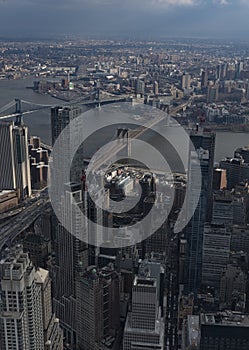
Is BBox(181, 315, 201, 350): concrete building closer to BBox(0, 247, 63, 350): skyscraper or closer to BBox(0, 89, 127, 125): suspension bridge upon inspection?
BBox(0, 247, 63, 350): skyscraper

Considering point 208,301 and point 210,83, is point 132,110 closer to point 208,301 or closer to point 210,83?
point 210,83

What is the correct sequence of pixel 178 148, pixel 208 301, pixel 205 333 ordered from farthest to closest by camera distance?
pixel 178 148 → pixel 208 301 → pixel 205 333

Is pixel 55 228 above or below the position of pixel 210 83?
below

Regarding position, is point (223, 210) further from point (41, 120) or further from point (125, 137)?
point (41, 120)

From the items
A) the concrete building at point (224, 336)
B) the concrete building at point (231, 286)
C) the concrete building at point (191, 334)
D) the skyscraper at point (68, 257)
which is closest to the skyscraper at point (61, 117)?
the skyscraper at point (68, 257)

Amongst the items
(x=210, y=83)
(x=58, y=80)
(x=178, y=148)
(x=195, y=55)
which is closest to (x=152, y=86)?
(x=210, y=83)

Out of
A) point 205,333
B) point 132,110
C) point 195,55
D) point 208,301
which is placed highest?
point 195,55

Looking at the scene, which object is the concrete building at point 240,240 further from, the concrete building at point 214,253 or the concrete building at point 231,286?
the concrete building at point 231,286

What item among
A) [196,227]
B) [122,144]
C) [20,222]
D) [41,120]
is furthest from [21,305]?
[41,120]
